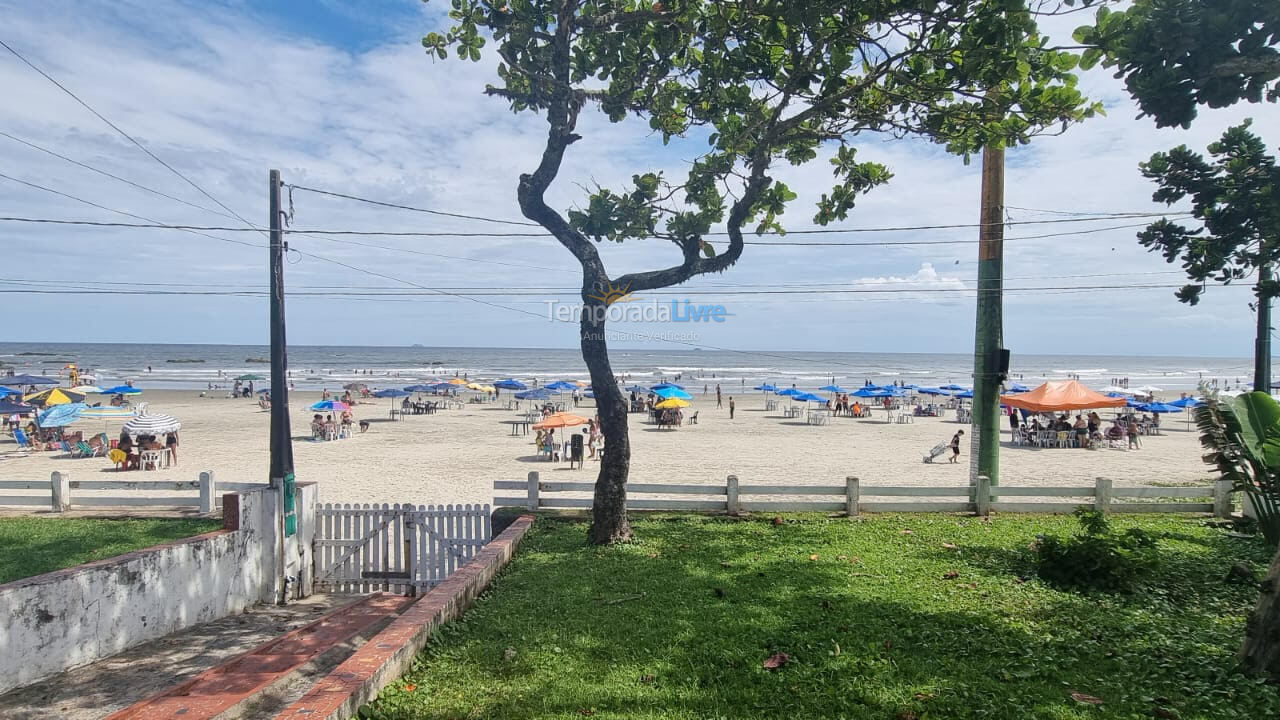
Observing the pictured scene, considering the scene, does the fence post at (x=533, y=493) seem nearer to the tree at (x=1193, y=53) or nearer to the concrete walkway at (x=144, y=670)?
the concrete walkway at (x=144, y=670)

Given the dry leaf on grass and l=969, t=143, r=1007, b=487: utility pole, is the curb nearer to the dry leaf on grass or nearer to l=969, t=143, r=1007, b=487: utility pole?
the dry leaf on grass

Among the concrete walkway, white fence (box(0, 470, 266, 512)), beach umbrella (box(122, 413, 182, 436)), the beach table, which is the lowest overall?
the beach table

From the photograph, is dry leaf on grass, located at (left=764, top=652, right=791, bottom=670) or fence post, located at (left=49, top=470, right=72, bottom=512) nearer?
dry leaf on grass, located at (left=764, top=652, right=791, bottom=670)

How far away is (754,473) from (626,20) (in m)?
12.6

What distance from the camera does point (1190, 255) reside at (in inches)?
330

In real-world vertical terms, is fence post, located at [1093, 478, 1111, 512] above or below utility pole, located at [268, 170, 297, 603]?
below

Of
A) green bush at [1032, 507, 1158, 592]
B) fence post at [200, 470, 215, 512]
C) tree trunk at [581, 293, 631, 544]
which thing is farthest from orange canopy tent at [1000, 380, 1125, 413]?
fence post at [200, 470, 215, 512]

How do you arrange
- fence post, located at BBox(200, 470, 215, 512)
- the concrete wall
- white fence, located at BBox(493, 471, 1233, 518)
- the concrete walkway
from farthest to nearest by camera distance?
1. fence post, located at BBox(200, 470, 215, 512)
2. white fence, located at BBox(493, 471, 1233, 518)
3. the concrete wall
4. the concrete walkway

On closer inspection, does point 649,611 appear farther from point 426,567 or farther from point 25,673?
point 25,673

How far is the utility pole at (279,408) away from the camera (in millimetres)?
8680

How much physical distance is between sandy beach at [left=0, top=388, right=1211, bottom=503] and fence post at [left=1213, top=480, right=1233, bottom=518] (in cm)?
543

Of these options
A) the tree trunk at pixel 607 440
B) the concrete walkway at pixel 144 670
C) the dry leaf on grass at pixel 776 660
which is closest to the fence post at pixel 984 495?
the tree trunk at pixel 607 440

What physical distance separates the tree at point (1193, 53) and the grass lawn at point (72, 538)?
43.2 ft

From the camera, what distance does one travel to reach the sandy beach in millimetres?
17156
